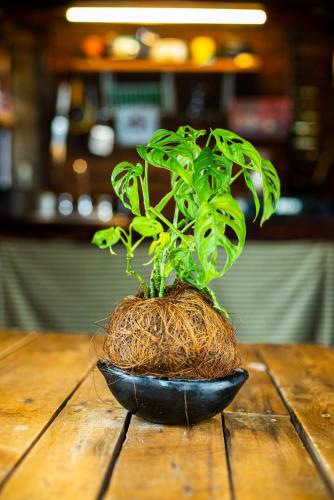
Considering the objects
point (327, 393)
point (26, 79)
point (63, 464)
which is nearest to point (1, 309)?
point (327, 393)

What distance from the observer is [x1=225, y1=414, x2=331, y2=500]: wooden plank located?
86 cm

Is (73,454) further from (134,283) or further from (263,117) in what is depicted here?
(263,117)

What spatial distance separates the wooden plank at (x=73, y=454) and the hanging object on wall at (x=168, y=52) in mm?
5065

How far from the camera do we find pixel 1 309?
3.46 metres

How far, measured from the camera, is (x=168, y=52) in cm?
596

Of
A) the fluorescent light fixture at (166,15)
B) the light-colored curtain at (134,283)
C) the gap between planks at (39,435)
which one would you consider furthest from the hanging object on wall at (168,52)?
the gap between planks at (39,435)

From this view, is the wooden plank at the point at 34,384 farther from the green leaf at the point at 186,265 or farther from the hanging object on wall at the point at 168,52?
the hanging object on wall at the point at 168,52

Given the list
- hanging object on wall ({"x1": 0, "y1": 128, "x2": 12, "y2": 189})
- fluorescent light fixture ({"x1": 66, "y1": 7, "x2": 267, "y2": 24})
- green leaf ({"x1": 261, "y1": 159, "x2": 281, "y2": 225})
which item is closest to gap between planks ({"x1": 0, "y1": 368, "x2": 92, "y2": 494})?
green leaf ({"x1": 261, "y1": 159, "x2": 281, "y2": 225})

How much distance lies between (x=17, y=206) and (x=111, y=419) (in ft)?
16.5

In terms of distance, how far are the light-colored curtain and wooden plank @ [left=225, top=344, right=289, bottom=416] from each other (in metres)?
1.75

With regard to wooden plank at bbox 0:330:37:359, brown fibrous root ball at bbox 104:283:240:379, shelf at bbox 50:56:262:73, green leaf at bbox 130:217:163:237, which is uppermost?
shelf at bbox 50:56:262:73

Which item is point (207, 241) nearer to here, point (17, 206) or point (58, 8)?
point (58, 8)

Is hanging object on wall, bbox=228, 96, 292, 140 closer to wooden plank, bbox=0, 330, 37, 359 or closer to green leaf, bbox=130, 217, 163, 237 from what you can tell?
wooden plank, bbox=0, 330, 37, 359

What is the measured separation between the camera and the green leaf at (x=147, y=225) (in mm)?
1072
